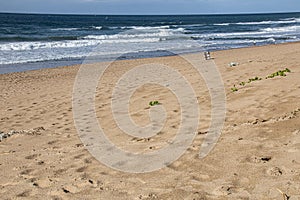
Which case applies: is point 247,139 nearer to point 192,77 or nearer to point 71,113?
point 71,113

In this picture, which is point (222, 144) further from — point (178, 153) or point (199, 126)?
point (199, 126)

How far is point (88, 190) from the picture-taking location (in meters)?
3.36

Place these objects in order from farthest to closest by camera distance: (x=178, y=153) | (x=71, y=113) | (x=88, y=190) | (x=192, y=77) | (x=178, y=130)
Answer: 1. (x=192, y=77)
2. (x=71, y=113)
3. (x=178, y=130)
4. (x=178, y=153)
5. (x=88, y=190)

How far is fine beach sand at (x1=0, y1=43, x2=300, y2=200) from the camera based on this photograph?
10.5 ft

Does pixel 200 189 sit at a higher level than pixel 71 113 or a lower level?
higher

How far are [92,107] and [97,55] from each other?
14.3 meters

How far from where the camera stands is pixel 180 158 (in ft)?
12.8

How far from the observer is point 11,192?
11.3 ft

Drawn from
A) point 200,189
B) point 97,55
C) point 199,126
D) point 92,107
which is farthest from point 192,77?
point 97,55

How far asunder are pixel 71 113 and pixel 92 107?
50cm

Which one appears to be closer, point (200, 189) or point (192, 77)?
point (200, 189)

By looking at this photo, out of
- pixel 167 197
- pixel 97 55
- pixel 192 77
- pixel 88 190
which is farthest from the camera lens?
pixel 97 55

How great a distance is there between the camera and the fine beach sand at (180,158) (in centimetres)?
320

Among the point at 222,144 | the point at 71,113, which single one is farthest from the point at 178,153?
the point at 71,113
